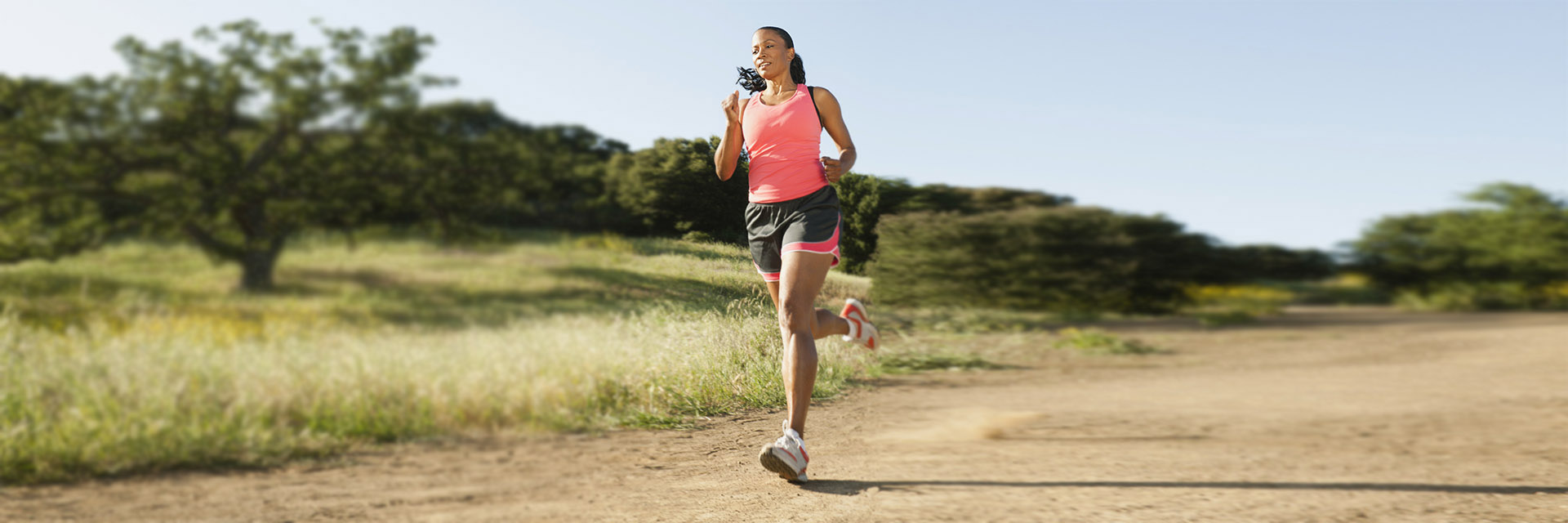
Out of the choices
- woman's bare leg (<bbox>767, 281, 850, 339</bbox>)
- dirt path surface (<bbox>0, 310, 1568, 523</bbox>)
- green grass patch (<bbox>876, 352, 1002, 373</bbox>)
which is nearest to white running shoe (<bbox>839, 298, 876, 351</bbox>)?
woman's bare leg (<bbox>767, 281, 850, 339</bbox>)

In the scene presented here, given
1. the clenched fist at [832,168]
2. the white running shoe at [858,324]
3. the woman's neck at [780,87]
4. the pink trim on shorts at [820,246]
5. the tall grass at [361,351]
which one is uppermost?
the woman's neck at [780,87]

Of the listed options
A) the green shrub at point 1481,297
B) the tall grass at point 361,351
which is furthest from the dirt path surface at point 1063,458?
the green shrub at point 1481,297

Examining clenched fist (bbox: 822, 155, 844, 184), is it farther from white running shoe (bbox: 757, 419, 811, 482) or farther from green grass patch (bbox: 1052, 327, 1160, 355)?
green grass patch (bbox: 1052, 327, 1160, 355)

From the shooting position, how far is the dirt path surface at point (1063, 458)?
2836mm

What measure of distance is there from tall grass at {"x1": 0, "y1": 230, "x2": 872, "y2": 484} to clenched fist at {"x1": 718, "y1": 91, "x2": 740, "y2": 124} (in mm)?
449

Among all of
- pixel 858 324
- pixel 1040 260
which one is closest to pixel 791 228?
pixel 858 324

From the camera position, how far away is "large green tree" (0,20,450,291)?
40.0 feet

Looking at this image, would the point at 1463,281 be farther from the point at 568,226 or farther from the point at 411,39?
the point at 411,39

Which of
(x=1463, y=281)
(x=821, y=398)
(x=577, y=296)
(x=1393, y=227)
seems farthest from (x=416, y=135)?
(x=1463, y=281)

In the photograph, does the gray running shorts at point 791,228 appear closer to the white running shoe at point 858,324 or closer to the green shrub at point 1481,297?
the white running shoe at point 858,324

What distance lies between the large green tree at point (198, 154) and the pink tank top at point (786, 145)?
12.9 meters

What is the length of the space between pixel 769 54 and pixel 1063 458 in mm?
2507

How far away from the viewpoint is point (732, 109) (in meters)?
2.31

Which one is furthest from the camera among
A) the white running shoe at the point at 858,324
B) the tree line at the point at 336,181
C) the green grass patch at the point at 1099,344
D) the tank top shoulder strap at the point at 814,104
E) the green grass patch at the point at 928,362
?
the tree line at the point at 336,181
